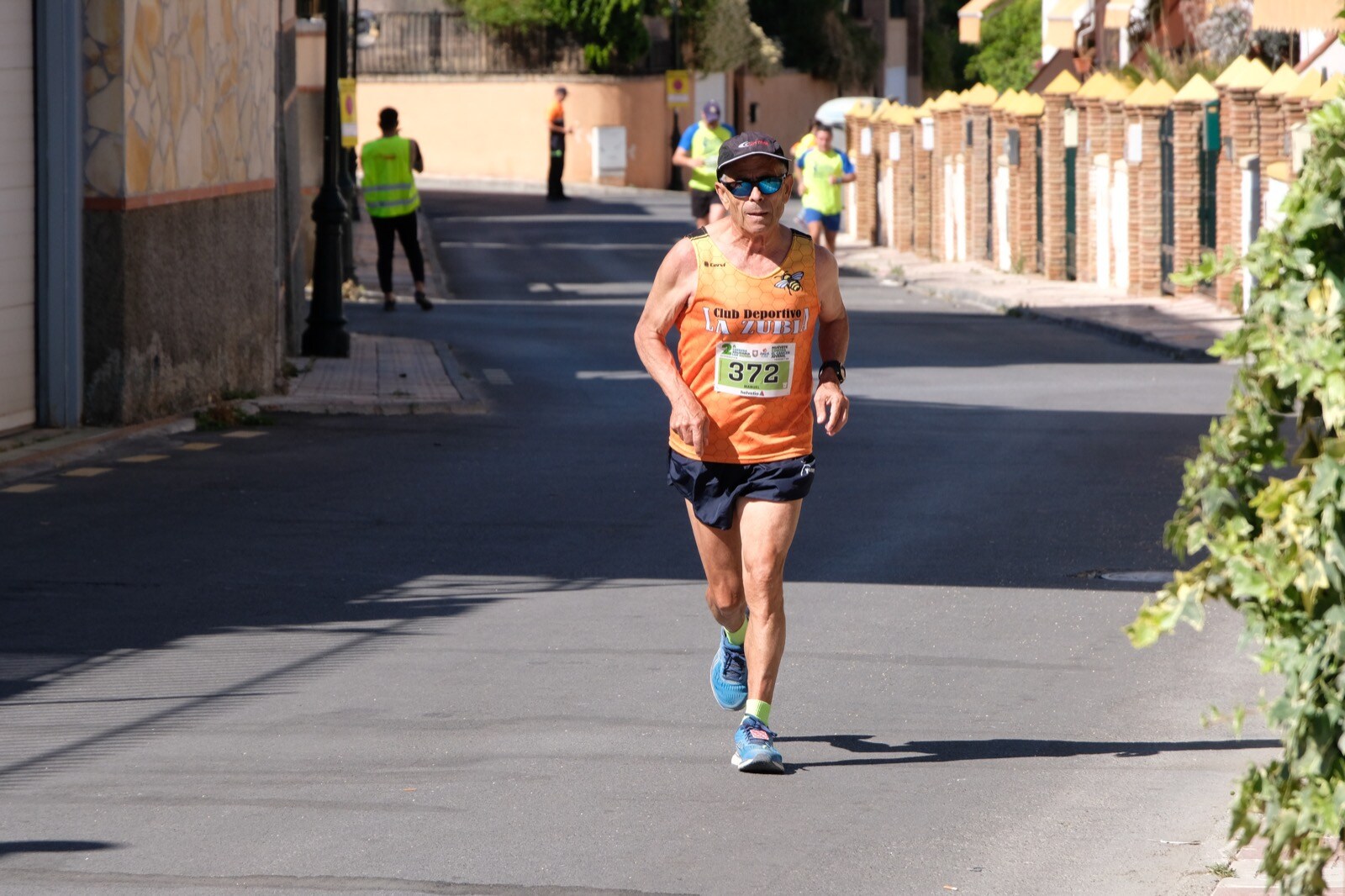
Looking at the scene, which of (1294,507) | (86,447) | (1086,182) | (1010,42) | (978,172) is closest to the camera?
(1294,507)

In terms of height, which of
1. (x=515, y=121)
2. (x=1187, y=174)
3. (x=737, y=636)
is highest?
(x=515, y=121)

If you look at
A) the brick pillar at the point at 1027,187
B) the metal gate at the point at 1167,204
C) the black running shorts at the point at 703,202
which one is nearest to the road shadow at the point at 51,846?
the black running shorts at the point at 703,202

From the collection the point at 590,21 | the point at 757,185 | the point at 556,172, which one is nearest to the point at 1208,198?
the point at 757,185

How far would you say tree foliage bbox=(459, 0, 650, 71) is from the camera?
59.7 metres

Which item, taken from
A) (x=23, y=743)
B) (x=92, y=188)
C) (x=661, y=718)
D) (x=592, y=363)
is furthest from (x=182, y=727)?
(x=592, y=363)

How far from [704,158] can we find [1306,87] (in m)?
6.40

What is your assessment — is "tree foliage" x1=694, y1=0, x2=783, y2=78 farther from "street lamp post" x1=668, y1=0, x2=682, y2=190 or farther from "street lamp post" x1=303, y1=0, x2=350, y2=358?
"street lamp post" x1=303, y1=0, x2=350, y2=358

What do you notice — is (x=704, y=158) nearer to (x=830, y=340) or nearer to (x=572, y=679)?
(x=572, y=679)

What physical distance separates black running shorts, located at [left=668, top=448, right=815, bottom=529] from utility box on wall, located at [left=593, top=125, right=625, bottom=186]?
54.7 meters

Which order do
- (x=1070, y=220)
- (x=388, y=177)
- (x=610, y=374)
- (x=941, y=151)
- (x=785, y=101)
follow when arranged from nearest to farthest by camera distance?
(x=610, y=374)
(x=388, y=177)
(x=1070, y=220)
(x=941, y=151)
(x=785, y=101)

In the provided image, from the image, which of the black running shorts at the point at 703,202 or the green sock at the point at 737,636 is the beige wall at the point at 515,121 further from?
the green sock at the point at 737,636

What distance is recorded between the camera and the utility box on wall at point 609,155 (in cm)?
6100

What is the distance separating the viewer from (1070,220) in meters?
31.4

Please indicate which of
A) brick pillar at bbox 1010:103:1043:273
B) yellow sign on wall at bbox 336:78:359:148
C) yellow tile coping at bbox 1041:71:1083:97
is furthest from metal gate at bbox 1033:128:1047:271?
yellow sign on wall at bbox 336:78:359:148
